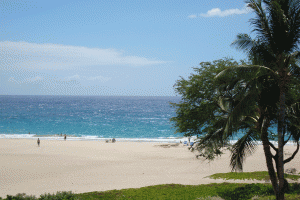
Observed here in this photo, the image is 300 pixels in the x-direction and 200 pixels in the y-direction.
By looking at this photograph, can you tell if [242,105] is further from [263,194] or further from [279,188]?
[263,194]

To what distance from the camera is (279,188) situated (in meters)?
9.38

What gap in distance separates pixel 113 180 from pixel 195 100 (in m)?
9.05

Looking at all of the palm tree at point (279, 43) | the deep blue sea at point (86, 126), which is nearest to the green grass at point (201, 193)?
the palm tree at point (279, 43)

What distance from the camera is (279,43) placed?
29.3ft

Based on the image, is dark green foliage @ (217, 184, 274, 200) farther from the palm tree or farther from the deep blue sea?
the deep blue sea

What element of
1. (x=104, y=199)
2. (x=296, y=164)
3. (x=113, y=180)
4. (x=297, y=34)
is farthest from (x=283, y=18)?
(x=296, y=164)

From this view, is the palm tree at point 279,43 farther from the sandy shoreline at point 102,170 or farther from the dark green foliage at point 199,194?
the sandy shoreline at point 102,170

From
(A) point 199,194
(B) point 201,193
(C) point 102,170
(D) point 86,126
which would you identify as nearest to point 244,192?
(B) point 201,193

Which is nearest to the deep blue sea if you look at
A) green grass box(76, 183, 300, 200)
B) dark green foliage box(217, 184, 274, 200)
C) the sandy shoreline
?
the sandy shoreline

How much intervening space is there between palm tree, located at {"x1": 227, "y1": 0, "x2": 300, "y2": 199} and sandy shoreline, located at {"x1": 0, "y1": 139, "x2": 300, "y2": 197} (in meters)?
10.7

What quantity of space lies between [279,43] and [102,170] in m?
19.6

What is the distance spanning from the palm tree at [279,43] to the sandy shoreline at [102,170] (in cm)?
1067

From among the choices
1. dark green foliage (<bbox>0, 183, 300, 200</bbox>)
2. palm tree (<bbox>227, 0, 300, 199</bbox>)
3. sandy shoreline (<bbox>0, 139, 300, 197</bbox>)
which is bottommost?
sandy shoreline (<bbox>0, 139, 300, 197</bbox>)

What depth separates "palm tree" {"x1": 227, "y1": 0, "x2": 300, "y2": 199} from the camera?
Answer: 28.9 ft
